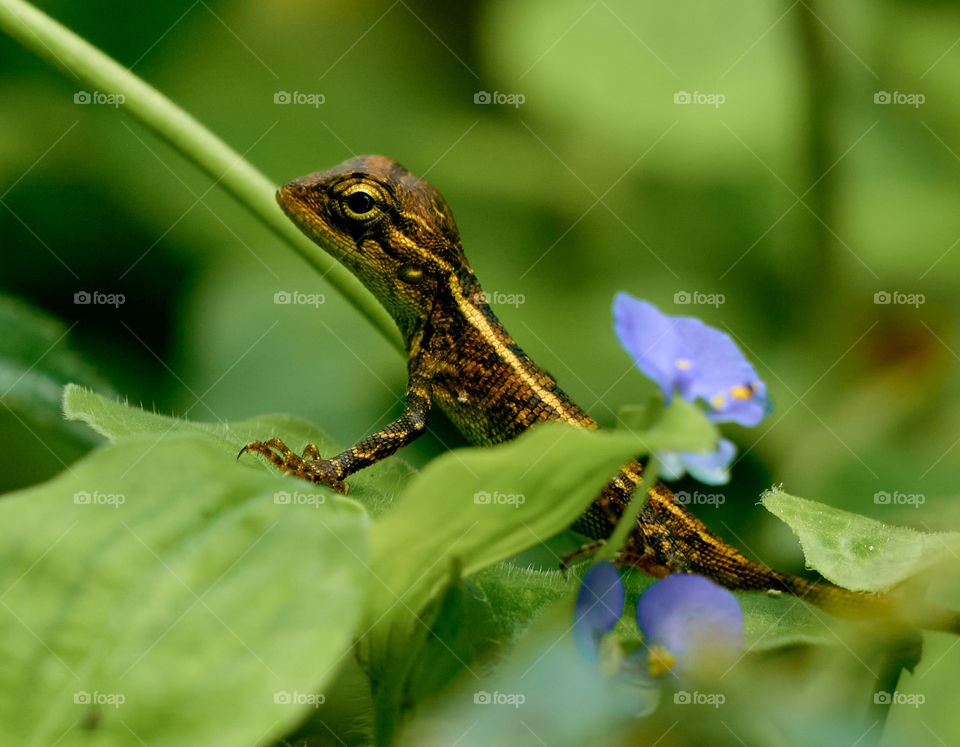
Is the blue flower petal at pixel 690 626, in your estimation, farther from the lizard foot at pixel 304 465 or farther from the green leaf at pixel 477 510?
the lizard foot at pixel 304 465

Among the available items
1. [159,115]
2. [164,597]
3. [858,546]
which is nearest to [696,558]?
[858,546]

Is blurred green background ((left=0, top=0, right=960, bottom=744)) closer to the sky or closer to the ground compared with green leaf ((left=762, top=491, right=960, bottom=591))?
closer to the sky

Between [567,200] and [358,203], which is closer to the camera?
[358,203]

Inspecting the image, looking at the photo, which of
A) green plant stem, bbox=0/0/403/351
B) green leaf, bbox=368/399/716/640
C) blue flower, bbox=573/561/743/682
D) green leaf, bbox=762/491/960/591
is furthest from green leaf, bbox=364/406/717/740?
green plant stem, bbox=0/0/403/351

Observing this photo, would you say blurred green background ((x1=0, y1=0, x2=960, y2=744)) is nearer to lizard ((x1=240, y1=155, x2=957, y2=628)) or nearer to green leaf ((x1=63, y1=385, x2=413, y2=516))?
lizard ((x1=240, y1=155, x2=957, y2=628))

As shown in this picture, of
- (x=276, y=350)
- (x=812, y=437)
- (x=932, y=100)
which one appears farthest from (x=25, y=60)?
(x=932, y=100)

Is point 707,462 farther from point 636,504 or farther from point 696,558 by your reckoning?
point 696,558
